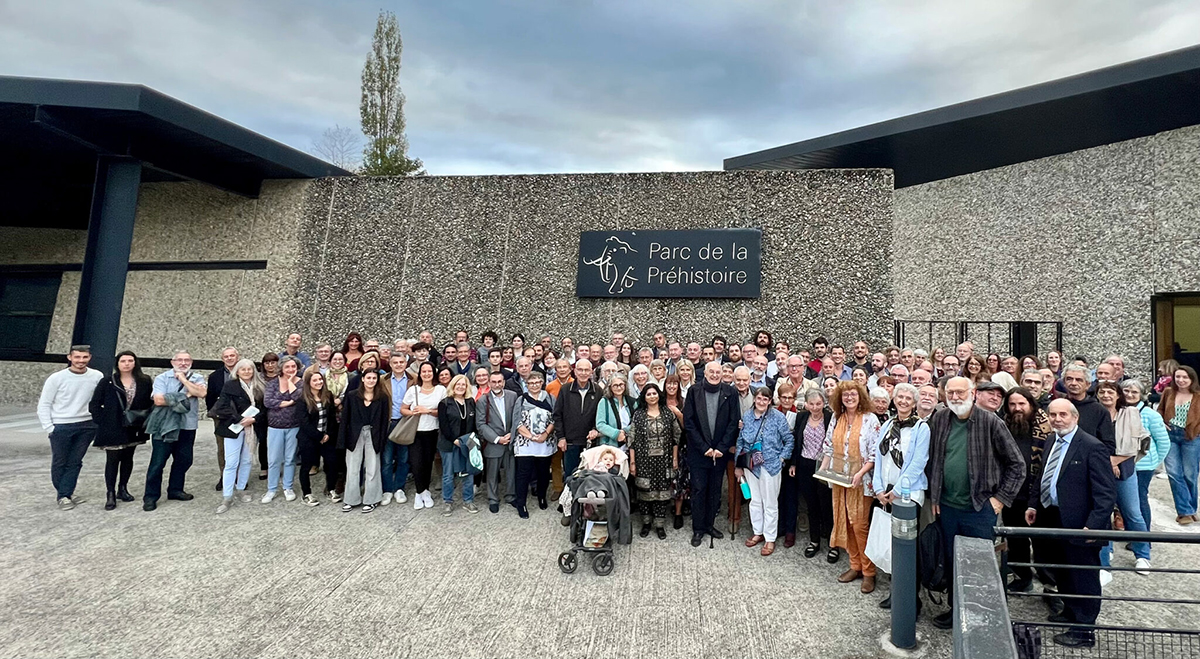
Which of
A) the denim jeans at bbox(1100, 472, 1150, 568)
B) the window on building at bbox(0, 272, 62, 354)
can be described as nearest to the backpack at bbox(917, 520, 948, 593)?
the denim jeans at bbox(1100, 472, 1150, 568)

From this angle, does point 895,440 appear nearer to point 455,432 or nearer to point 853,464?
point 853,464

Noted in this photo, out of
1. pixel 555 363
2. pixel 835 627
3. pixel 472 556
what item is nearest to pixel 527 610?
pixel 472 556

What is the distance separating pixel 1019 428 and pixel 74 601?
23.7 ft

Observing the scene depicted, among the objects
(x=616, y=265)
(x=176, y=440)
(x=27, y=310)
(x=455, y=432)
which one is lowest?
(x=176, y=440)

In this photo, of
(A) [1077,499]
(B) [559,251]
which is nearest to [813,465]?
(A) [1077,499]

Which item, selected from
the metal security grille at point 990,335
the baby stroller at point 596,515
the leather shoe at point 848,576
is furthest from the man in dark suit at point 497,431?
the metal security grille at point 990,335

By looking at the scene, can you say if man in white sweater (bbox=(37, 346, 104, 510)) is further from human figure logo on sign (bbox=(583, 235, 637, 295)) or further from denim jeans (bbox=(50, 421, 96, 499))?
human figure logo on sign (bbox=(583, 235, 637, 295))

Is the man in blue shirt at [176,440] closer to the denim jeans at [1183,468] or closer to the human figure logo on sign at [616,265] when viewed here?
the human figure logo on sign at [616,265]

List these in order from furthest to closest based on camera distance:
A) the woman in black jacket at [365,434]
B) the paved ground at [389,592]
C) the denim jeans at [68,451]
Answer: the woman in black jacket at [365,434] < the denim jeans at [68,451] < the paved ground at [389,592]

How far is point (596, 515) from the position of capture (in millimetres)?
4602

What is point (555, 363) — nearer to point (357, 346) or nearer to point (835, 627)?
point (357, 346)

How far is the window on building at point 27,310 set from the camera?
40.8 feet

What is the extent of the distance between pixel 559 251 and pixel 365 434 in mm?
5117

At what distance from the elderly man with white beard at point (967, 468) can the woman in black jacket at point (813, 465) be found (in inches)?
41.2
